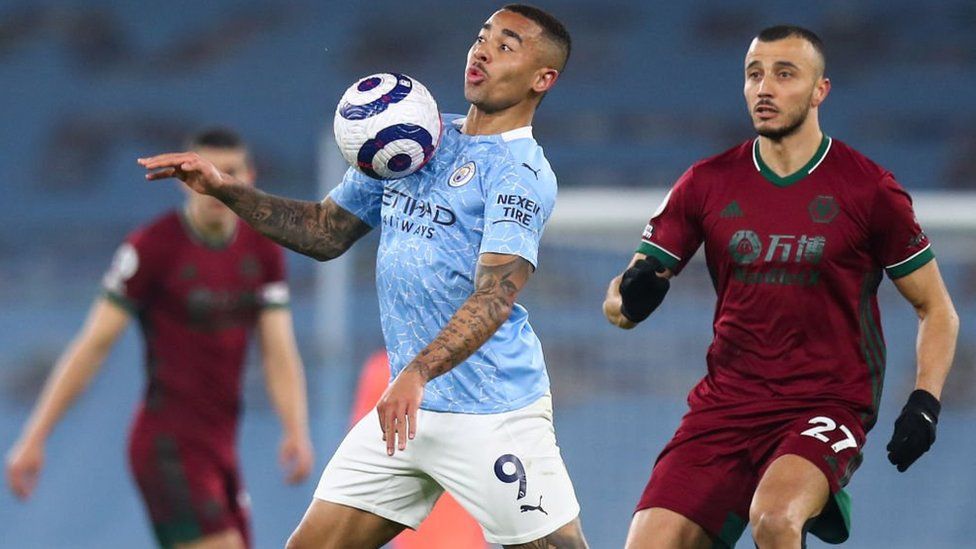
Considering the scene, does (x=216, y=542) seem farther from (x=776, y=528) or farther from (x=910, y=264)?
(x=910, y=264)

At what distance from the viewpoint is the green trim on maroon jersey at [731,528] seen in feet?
15.1

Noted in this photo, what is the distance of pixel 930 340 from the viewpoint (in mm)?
4590

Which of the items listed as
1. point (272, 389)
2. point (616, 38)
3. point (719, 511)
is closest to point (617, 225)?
point (272, 389)

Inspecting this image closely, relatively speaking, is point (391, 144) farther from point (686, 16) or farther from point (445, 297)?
point (686, 16)

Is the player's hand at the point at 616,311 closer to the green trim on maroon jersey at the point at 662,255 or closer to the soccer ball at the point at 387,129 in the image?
the green trim on maroon jersey at the point at 662,255

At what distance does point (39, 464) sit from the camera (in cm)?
641

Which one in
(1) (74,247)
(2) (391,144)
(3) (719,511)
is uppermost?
(1) (74,247)

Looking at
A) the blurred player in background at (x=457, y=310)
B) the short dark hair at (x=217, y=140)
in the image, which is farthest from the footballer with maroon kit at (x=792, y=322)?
the short dark hair at (x=217, y=140)

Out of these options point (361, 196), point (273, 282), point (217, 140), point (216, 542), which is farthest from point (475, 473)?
point (217, 140)

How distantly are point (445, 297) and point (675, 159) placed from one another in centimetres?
928

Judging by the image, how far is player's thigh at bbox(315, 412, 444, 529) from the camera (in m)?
4.39

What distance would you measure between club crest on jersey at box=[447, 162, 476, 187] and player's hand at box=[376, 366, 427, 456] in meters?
0.80

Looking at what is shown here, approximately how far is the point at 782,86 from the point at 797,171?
0.26 metres

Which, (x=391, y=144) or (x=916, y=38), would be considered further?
(x=916, y=38)
